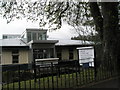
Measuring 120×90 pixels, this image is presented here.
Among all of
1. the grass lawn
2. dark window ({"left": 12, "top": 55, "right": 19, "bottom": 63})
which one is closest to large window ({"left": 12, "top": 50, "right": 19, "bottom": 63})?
dark window ({"left": 12, "top": 55, "right": 19, "bottom": 63})

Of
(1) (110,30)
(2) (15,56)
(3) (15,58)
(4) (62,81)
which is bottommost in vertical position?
(3) (15,58)

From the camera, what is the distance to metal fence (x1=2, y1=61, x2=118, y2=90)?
6.87m

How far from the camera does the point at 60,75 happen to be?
8.50 m

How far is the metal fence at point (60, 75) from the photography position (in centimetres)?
687

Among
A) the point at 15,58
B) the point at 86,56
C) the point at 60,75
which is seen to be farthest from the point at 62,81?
the point at 15,58

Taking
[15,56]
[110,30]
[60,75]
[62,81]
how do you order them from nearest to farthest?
[62,81], [60,75], [110,30], [15,56]

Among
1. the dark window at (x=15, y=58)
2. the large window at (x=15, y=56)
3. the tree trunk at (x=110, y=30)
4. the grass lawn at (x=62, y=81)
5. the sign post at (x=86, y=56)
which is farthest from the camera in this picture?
the dark window at (x=15, y=58)

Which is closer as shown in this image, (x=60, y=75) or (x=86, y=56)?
(x=60, y=75)

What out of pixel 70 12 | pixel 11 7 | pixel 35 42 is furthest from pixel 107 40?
pixel 35 42

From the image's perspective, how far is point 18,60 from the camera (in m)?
28.4

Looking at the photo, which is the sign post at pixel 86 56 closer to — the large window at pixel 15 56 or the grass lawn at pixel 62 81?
the grass lawn at pixel 62 81

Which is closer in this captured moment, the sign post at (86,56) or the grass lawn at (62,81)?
the grass lawn at (62,81)

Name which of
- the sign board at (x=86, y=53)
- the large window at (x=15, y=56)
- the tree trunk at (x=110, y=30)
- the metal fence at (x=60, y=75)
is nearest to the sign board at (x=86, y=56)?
the sign board at (x=86, y=53)

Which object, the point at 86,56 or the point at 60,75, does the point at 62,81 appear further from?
the point at 86,56
